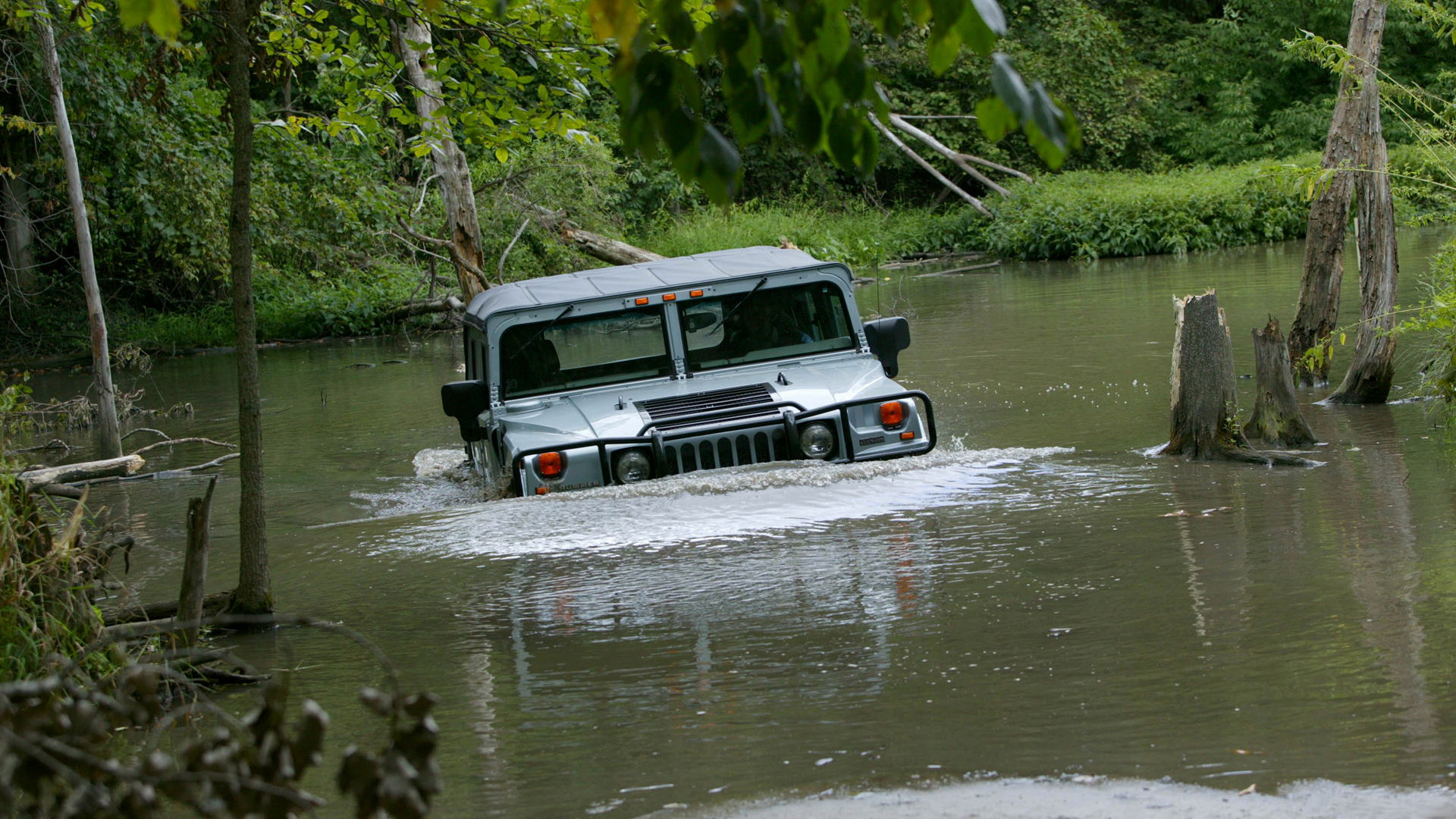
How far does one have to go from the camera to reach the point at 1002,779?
3510 mm

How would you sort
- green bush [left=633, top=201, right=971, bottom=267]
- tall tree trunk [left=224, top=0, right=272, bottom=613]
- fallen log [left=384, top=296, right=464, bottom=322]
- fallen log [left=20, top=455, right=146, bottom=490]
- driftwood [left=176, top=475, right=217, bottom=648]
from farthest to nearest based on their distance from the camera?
green bush [left=633, top=201, right=971, bottom=267] → fallen log [left=384, top=296, right=464, bottom=322] → fallen log [left=20, top=455, right=146, bottom=490] → tall tree trunk [left=224, top=0, right=272, bottom=613] → driftwood [left=176, top=475, right=217, bottom=648]

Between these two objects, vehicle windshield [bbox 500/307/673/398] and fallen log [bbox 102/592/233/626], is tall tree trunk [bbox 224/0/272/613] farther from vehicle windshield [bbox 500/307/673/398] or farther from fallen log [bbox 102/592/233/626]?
vehicle windshield [bbox 500/307/673/398]

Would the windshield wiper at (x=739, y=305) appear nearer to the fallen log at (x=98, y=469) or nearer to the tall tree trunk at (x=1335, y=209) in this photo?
the fallen log at (x=98, y=469)

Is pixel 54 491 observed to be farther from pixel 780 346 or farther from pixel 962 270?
pixel 962 270

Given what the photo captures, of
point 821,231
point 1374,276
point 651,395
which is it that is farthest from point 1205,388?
point 821,231

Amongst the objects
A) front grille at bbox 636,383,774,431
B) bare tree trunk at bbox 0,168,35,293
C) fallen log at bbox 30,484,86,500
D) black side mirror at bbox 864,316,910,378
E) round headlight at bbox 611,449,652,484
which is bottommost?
round headlight at bbox 611,449,652,484

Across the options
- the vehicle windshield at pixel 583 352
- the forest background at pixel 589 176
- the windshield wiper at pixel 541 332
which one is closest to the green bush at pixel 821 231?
the forest background at pixel 589 176

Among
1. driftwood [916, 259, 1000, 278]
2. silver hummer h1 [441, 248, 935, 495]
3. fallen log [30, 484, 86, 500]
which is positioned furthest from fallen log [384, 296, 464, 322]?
fallen log [30, 484, 86, 500]

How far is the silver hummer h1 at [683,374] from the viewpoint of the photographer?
24.3 feet

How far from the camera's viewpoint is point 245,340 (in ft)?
18.7

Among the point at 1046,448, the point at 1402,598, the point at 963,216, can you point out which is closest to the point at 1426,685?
the point at 1402,598

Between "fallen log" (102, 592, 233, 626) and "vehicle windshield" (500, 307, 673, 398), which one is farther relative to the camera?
"vehicle windshield" (500, 307, 673, 398)

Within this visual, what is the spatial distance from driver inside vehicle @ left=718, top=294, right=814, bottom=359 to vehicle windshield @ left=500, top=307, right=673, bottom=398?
41 cm

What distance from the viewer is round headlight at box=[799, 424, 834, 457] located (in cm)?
748
